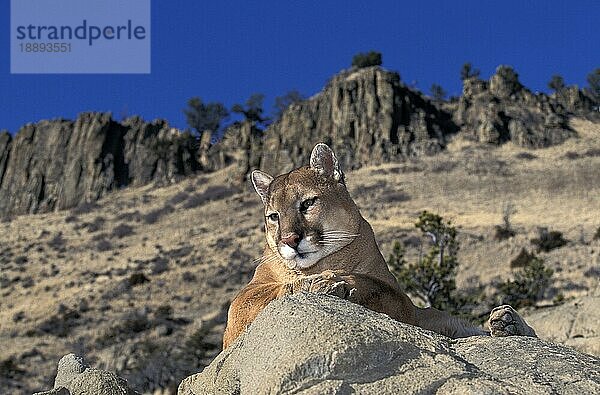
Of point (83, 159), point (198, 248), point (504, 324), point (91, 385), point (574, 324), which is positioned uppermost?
point (83, 159)

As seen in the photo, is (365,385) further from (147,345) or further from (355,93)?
(355,93)

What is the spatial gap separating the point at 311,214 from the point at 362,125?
74.9m

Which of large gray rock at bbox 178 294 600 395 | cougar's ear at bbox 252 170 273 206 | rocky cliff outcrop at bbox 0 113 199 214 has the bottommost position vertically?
large gray rock at bbox 178 294 600 395

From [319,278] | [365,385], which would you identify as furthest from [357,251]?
[365,385]

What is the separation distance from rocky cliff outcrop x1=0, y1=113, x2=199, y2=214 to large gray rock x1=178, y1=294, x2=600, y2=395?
3260 inches

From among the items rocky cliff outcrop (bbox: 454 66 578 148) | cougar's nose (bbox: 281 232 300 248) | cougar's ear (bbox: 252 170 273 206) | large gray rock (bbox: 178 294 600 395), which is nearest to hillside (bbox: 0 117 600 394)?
rocky cliff outcrop (bbox: 454 66 578 148)

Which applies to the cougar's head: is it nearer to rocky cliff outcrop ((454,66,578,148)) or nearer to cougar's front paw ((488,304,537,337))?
cougar's front paw ((488,304,537,337))

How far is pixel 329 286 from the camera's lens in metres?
4.22

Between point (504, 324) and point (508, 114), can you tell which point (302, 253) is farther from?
point (508, 114)

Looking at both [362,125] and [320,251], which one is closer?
[320,251]

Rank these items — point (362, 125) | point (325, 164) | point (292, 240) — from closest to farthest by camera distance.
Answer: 1. point (292, 240)
2. point (325, 164)
3. point (362, 125)

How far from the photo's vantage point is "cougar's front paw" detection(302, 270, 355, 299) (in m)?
4.20

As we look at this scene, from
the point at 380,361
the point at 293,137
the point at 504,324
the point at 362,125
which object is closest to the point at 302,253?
the point at 504,324

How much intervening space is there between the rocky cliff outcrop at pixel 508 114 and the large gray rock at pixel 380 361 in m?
75.1
